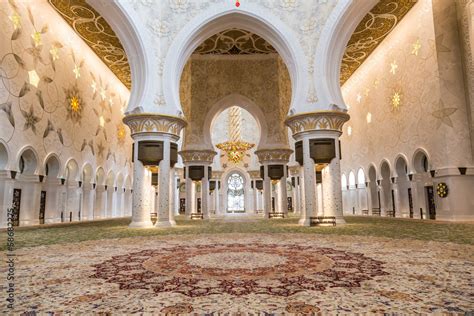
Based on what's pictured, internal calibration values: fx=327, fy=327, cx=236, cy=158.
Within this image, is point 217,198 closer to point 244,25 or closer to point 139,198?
point 139,198

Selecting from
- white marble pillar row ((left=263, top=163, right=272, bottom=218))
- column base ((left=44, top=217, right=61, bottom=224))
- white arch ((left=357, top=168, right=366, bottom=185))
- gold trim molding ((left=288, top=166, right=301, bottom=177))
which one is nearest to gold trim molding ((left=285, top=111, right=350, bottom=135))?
white marble pillar row ((left=263, top=163, right=272, bottom=218))

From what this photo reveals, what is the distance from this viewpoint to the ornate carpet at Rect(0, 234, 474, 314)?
2.00 metres

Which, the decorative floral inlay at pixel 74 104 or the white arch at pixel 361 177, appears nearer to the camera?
the decorative floral inlay at pixel 74 104

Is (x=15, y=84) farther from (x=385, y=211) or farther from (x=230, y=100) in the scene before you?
(x=385, y=211)

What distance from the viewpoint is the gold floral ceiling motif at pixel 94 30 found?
39.3 ft

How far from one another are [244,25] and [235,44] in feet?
11.9

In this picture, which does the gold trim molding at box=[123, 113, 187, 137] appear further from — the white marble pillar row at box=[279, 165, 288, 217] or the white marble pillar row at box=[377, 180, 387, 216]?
the white marble pillar row at box=[377, 180, 387, 216]

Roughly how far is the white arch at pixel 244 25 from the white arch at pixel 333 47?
470mm

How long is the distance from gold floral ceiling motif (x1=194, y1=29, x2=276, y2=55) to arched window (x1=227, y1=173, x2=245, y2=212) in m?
15.1

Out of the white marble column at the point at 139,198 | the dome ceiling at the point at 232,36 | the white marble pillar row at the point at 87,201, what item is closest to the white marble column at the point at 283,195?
the dome ceiling at the point at 232,36

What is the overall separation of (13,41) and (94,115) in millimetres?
6198

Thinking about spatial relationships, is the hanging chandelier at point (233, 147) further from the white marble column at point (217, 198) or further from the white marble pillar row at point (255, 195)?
the white marble pillar row at point (255, 195)

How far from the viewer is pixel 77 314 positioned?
190cm

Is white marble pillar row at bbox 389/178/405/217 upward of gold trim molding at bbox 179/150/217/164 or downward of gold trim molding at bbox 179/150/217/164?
downward
